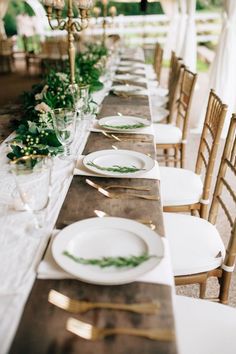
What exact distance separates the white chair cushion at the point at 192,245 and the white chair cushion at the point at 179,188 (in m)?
0.21

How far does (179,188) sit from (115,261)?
1.05m

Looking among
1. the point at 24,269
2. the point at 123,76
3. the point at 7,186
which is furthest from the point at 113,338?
the point at 123,76

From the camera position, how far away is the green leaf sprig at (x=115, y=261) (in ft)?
2.65

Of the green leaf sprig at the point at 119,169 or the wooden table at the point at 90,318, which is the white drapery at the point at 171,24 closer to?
the green leaf sprig at the point at 119,169

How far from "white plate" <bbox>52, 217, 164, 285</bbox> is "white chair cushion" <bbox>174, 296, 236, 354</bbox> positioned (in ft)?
0.58

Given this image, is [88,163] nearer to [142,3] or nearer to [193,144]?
[193,144]

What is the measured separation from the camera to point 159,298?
756 millimetres

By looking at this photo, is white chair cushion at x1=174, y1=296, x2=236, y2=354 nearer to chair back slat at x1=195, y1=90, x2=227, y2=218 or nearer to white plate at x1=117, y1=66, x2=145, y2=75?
chair back slat at x1=195, y1=90, x2=227, y2=218

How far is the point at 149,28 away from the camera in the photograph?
1001 centimetres

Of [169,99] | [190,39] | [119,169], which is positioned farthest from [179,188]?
[190,39]

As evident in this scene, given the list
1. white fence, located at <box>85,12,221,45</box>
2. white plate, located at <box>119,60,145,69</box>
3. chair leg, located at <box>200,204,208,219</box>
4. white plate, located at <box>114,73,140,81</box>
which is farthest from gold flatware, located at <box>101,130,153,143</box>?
white fence, located at <box>85,12,221,45</box>

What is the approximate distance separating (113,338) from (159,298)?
144 mm

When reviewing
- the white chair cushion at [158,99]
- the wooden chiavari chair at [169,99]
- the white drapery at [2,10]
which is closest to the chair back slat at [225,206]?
the wooden chiavari chair at [169,99]

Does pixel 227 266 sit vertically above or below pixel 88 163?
below
